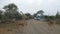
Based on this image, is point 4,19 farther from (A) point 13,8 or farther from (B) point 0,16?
(A) point 13,8

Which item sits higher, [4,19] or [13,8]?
[13,8]

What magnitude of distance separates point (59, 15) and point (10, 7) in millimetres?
26626

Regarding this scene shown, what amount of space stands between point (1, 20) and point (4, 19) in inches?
41.6

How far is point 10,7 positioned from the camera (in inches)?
2516

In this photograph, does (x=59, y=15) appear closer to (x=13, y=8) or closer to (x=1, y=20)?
(x=1, y=20)

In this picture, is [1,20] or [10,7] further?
[10,7]

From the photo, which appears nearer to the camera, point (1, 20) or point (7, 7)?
point (1, 20)

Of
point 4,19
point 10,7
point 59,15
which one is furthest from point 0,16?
point 10,7

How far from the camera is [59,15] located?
1649 inches

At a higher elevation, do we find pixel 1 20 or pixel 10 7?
pixel 10 7

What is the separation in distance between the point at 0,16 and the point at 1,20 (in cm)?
188

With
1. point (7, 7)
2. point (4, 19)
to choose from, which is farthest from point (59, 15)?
point (7, 7)

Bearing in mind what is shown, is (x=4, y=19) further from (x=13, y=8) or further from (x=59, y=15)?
(x=13, y=8)

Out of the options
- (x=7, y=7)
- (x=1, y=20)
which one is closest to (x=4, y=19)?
(x=1, y=20)
